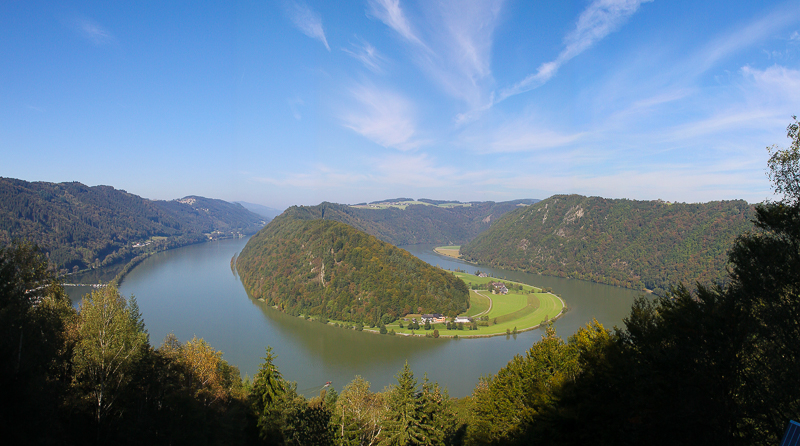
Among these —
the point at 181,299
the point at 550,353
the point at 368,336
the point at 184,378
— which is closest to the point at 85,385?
the point at 184,378

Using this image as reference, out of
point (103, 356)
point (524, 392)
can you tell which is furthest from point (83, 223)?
point (524, 392)

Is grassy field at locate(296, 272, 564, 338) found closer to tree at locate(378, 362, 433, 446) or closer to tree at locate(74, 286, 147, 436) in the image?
tree at locate(378, 362, 433, 446)

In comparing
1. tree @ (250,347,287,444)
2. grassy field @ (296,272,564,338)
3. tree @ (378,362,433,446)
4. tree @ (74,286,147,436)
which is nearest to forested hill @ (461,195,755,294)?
grassy field @ (296,272,564,338)

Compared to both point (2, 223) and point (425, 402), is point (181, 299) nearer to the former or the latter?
point (425, 402)

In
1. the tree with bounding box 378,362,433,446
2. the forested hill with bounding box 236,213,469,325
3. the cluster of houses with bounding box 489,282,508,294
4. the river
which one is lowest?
the river

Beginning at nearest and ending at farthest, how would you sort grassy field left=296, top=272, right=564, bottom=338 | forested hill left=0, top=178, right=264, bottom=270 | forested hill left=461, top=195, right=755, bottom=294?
1. grassy field left=296, top=272, right=564, bottom=338
2. forested hill left=461, top=195, right=755, bottom=294
3. forested hill left=0, top=178, right=264, bottom=270

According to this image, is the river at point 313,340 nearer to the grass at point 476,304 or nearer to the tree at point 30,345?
the grass at point 476,304
